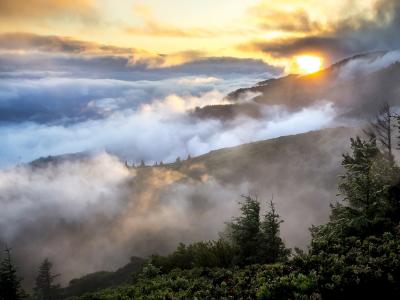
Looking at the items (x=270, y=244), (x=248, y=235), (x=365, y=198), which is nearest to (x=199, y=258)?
(x=248, y=235)

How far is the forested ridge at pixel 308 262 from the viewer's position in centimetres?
1912

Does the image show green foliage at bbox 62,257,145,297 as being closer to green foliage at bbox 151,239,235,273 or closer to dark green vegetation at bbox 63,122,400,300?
green foliage at bbox 151,239,235,273

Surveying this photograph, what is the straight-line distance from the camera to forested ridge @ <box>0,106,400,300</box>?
1912cm

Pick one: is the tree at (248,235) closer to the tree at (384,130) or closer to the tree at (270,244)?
the tree at (270,244)

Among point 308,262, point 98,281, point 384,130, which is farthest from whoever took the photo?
point 98,281

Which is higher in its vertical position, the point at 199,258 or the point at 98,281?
the point at 199,258

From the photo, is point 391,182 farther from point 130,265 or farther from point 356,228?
point 130,265

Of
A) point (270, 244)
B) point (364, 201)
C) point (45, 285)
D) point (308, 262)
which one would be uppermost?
point (364, 201)

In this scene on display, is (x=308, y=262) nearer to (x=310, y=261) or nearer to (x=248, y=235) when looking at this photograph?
(x=310, y=261)

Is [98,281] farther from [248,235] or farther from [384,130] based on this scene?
[248,235]

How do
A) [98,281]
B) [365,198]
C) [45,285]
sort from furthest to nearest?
1. [98,281]
2. [45,285]
3. [365,198]

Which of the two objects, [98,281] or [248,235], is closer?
[248,235]

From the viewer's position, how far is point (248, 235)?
3706cm

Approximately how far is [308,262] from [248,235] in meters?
14.0
